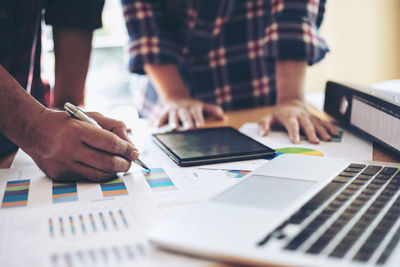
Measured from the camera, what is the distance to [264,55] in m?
1.16

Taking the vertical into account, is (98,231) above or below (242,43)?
below

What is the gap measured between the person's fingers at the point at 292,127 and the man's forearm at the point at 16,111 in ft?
1.51

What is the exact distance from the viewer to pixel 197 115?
996 mm

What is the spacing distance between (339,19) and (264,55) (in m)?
1.52

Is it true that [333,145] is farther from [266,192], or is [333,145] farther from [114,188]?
[114,188]

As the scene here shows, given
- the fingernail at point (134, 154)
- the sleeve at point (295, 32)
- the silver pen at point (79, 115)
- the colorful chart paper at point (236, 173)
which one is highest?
the sleeve at point (295, 32)

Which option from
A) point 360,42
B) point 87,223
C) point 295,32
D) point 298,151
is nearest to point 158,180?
point 87,223

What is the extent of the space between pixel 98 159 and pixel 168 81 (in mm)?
620

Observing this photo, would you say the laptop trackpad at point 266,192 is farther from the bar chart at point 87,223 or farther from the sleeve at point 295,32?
the sleeve at point 295,32

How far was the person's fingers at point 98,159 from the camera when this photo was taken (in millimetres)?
582

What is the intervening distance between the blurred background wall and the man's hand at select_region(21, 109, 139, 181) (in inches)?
83.6

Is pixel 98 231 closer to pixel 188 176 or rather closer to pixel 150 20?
pixel 188 176

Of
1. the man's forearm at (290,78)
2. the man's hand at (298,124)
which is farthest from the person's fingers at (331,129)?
the man's forearm at (290,78)

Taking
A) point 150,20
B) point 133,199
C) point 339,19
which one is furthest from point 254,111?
point 339,19
